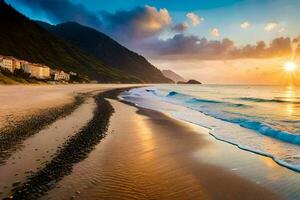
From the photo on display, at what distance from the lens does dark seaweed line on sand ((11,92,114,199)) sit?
8305 millimetres

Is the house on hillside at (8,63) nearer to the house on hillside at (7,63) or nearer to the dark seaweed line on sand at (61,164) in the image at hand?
the house on hillside at (7,63)

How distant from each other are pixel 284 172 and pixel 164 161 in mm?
4741

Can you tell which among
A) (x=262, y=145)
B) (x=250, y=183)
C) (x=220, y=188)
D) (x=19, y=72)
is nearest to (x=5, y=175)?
(x=220, y=188)

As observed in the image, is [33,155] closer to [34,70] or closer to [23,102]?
[23,102]

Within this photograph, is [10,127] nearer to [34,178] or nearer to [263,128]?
[34,178]

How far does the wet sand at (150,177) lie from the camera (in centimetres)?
868

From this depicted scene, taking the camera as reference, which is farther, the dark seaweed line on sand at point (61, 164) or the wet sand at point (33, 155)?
the wet sand at point (33, 155)

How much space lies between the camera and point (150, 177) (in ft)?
33.7

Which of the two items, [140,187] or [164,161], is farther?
[164,161]

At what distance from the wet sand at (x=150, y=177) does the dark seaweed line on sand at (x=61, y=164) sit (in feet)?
0.95

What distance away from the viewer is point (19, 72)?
399ft

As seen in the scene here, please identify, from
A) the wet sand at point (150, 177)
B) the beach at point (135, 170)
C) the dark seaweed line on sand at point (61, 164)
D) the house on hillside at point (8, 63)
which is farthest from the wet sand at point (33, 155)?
the house on hillside at point (8, 63)

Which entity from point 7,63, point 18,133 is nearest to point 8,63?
point 7,63

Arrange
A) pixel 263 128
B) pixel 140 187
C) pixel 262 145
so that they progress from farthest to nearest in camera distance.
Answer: pixel 263 128
pixel 262 145
pixel 140 187
